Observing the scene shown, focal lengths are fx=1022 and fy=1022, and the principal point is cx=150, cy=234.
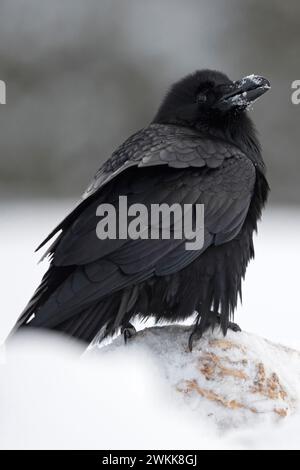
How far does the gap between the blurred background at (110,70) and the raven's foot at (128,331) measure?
7.28 m

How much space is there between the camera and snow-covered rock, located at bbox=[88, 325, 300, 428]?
4.84m

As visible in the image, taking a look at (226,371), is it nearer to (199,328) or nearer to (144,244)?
(199,328)

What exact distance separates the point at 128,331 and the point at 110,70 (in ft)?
30.0

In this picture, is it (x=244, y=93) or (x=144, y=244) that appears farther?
(x=244, y=93)

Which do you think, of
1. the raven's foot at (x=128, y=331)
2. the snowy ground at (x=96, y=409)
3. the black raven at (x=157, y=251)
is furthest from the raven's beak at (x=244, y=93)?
the snowy ground at (x=96, y=409)

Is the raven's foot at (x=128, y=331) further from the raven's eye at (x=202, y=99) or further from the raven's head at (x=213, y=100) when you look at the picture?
the raven's eye at (x=202, y=99)

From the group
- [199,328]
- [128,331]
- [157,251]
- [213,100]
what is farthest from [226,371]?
[213,100]

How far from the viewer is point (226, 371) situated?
4969 mm

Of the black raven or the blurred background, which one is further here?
the blurred background

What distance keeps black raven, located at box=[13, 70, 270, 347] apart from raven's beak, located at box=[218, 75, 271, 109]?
258 millimetres

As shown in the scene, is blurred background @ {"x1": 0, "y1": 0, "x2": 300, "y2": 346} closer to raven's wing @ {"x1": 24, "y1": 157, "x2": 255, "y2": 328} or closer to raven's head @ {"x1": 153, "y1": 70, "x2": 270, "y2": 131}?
raven's head @ {"x1": 153, "y1": 70, "x2": 270, "y2": 131}

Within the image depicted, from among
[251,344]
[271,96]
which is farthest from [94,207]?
[271,96]

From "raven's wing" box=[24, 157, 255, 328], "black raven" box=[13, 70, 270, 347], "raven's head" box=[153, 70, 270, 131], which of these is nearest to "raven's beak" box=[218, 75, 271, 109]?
"raven's head" box=[153, 70, 270, 131]

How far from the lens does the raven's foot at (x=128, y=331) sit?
5216 millimetres
